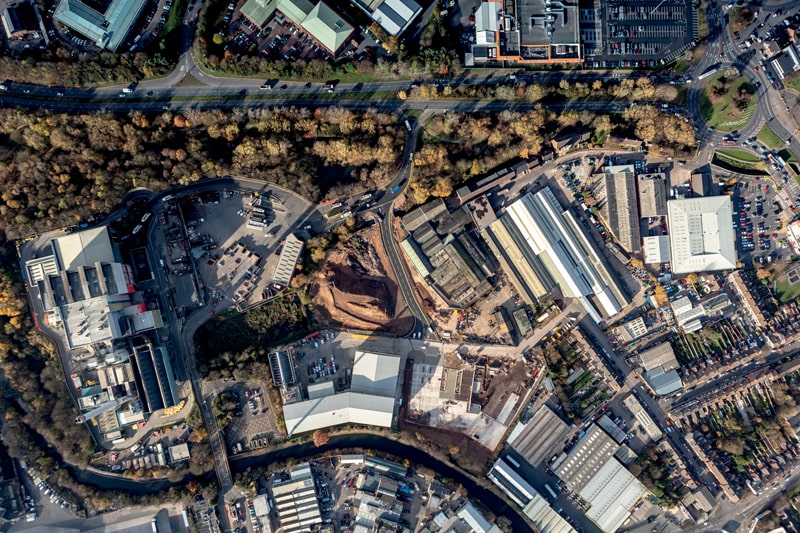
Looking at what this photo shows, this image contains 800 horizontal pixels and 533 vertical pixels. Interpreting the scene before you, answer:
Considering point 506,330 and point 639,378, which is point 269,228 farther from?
point 639,378

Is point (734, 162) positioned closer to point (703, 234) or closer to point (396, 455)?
point (703, 234)

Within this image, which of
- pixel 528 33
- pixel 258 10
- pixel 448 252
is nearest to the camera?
pixel 258 10

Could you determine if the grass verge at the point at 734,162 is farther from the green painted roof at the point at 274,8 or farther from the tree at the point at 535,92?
the green painted roof at the point at 274,8

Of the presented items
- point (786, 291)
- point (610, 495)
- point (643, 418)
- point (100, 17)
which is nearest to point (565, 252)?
point (643, 418)

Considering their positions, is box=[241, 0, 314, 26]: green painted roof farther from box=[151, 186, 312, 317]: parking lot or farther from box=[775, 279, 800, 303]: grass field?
box=[775, 279, 800, 303]: grass field

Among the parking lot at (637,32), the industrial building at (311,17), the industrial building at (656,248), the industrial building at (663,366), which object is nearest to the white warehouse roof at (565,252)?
the industrial building at (656,248)

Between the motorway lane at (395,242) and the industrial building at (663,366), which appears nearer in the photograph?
the motorway lane at (395,242)

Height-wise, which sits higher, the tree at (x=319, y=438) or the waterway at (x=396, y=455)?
the tree at (x=319, y=438)
